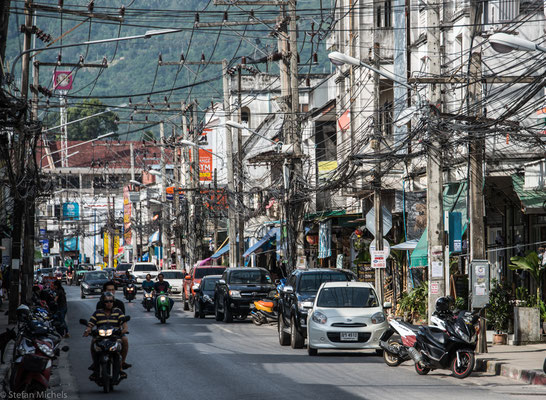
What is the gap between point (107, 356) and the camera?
15.8 m

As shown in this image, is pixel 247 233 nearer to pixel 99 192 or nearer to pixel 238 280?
pixel 238 280

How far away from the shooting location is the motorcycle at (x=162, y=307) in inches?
1351

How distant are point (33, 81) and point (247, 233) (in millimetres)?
35884

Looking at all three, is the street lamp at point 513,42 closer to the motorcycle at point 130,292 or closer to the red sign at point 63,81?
the red sign at point 63,81

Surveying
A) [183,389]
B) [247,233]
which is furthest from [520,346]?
[247,233]

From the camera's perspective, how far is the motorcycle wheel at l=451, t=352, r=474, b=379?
17422mm

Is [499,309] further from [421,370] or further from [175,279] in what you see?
[175,279]

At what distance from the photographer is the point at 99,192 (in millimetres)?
132750

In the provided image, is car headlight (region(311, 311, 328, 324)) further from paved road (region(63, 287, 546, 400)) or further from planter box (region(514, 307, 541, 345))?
planter box (region(514, 307, 541, 345))

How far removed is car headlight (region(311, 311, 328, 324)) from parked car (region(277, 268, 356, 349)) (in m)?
1.85

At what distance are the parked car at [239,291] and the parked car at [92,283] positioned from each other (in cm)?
2568

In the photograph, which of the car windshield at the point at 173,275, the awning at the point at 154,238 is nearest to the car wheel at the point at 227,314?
the car windshield at the point at 173,275

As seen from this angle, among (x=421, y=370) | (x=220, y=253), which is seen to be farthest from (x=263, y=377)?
(x=220, y=253)

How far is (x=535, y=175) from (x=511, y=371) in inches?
292
